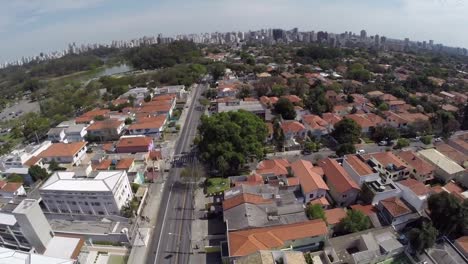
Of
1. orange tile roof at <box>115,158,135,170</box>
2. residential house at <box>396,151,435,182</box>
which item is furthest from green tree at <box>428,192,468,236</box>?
orange tile roof at <box>115,158,135,170</box>

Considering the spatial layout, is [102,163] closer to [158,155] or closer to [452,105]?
[158,155]

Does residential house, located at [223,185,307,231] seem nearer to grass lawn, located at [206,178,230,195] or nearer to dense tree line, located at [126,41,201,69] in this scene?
grass lawn, located at [206,178,230,195]

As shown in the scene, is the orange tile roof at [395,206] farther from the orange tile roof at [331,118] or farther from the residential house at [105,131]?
the residential house at [105,131]

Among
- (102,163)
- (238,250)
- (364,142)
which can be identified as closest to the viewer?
(238,250)

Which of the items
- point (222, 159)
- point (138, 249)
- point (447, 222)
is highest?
point (222, 159)

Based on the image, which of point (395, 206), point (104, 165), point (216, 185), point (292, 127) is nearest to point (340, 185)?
point (395, 206)

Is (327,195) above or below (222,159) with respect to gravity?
below

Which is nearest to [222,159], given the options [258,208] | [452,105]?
[258,208]
